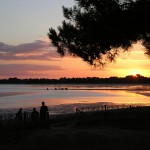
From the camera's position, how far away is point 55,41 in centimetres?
1659

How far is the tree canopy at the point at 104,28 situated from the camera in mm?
14148

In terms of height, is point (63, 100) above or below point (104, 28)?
below

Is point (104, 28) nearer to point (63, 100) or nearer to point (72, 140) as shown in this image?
point (72, 140)

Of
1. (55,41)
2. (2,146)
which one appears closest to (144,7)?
(55,41)

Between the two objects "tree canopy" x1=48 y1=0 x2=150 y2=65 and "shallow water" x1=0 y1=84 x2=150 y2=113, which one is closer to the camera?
"tree canopy" x1=48 y1=0 x2=150 y2=65

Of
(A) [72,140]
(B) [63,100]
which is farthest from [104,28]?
(B) [63,100]

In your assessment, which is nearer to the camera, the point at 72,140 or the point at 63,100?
the point at 72,140

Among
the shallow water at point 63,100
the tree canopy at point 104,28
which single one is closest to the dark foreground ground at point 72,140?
the tree canopy at point 104,28

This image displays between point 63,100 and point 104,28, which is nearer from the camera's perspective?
point 104,28

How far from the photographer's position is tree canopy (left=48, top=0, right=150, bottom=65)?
14148 mm

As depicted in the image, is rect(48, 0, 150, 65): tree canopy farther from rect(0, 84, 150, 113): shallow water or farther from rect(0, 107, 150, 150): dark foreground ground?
rect(0, 84, 150, 113): shallow water

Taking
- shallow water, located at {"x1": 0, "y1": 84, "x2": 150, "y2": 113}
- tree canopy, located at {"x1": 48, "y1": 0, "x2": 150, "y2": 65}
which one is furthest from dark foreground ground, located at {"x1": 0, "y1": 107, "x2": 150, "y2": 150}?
shallow water, located at {"x1": 0, "y1": 84, "x2": 150, "y2": 113}

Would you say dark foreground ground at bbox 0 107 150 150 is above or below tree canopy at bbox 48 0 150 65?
below

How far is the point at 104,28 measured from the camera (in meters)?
14.6
